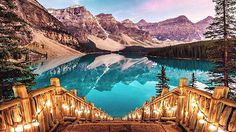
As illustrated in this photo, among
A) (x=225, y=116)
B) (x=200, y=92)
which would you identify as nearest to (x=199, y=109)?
(x=200, y=92)

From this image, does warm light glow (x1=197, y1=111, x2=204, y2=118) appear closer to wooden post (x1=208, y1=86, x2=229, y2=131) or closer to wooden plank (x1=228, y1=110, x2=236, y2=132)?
wooden post (x1=208, y1=86, x2=229, y2=131)

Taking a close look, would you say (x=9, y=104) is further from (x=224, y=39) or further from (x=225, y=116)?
(x=224, y=39)

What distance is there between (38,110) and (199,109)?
4198 millimetres

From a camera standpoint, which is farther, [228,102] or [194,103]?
[194,103]

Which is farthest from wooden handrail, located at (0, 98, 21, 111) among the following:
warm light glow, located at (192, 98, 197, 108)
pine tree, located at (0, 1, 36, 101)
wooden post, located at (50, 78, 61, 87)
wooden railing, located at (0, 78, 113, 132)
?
pine tree, located at (0, 1, 36, 101)

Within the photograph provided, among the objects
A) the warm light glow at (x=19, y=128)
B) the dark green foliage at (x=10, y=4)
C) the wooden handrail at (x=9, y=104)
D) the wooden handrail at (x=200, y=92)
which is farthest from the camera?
the dark green foliage at (x=10, y=4)

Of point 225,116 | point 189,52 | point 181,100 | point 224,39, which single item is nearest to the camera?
point 225,116

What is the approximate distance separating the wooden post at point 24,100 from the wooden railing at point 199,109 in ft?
13.5

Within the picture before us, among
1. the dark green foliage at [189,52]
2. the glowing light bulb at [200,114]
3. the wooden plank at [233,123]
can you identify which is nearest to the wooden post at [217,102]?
the wooden plank at [233,123]

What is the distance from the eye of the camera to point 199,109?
18.1 feet

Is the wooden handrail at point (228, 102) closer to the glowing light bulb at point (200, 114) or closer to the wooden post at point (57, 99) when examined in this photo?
the glowing light bulb at point (200, 114)

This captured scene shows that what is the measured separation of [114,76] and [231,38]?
7486 cm

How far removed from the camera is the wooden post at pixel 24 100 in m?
4.55

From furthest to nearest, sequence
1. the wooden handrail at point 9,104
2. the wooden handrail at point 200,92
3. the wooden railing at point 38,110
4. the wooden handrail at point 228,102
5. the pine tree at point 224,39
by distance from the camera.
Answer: the pine tree at point 224,39 < the wooden handrail at point 200,92 < the wooden railing at point 38,110 < the wooden handrail at point 228,102 < the wooden handrail at point 9,104
